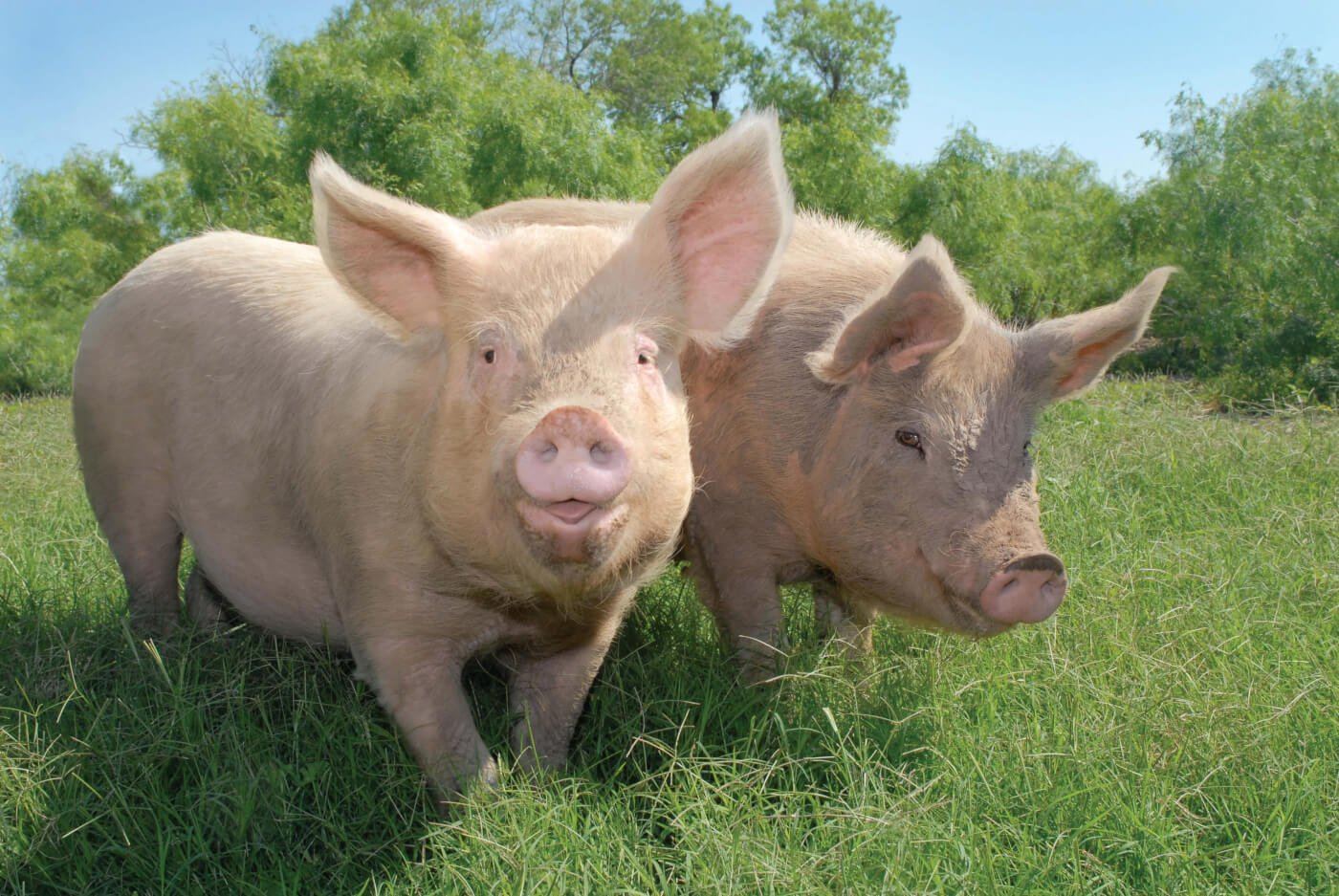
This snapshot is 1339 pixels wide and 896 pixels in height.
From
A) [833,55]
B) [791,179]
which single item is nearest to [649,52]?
[833,55]

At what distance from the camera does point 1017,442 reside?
3291mm

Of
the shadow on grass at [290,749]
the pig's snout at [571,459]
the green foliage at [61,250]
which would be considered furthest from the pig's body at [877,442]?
the green foliage at [61,250]

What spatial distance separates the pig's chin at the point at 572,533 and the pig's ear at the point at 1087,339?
1694 mm

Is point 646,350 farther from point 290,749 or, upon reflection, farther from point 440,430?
point 290,749

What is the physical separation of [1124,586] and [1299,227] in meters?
10.4

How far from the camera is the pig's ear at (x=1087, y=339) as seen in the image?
3.42 m

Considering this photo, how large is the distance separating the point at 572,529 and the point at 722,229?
1.13m

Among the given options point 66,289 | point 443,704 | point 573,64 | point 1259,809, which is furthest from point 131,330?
point 573,64

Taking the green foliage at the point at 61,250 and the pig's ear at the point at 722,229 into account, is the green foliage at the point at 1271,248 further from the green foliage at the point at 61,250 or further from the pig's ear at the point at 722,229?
the green foliage at the point at 61,250

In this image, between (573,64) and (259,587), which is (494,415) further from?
(573,64)

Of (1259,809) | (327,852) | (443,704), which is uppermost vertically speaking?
(1259,809)

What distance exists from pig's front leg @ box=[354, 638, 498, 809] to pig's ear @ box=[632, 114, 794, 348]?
46.8 inches

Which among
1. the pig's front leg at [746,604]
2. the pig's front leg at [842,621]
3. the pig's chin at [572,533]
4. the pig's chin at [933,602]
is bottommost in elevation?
the pig's front leg at [842,621]

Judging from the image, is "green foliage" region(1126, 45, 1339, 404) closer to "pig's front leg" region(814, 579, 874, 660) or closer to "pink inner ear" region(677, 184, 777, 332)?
"pig's front leg" region(814, 579, 874, 660)
